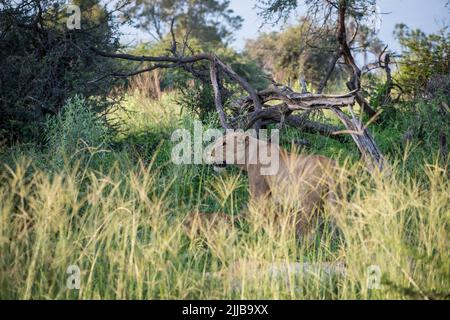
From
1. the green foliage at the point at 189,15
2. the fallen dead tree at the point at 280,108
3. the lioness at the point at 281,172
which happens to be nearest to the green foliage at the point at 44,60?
the fallen dead tree at the point at 280,108

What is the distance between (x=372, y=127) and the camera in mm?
9258

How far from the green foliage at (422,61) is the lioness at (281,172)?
5.20 meters

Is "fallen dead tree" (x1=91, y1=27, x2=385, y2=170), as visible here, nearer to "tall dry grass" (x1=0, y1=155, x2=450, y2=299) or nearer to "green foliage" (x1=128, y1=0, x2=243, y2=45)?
"tall dry grass" (x1=0, y1=155, x2=450, y2=299)

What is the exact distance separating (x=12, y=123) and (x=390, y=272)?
5402mm

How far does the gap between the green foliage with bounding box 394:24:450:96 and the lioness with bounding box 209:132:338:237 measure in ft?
17.0

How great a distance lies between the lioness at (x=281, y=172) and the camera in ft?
17.1

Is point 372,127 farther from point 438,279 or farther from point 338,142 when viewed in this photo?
point 438,279

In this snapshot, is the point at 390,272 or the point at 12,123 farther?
the point at 12,123

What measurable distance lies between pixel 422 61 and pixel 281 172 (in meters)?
6.38

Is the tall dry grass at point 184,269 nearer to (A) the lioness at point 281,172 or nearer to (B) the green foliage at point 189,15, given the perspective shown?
(A) the lioness at point 281,172

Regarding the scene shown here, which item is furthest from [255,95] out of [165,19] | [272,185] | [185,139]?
[165,19]

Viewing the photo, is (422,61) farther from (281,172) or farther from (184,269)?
(184,269)

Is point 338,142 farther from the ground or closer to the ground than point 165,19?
closer to the ground

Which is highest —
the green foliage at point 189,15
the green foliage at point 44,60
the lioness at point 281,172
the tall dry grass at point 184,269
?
the green foliage at point 189,15
